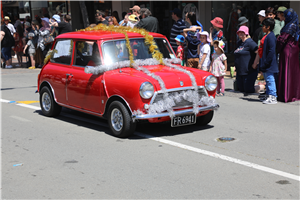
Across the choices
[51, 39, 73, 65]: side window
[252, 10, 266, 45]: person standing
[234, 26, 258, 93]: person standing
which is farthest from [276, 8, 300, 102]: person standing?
[51, 39, 73, 65]: side window

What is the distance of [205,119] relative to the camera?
713 cm

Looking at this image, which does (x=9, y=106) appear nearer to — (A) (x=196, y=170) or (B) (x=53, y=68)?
(B) (x=53, y=68)

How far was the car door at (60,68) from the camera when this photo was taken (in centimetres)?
757

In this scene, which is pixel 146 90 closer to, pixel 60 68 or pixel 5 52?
pixel 60 68

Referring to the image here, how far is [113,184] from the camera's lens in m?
4.63

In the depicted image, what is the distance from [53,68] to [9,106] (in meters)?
2.37

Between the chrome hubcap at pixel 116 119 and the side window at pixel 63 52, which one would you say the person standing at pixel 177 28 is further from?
the chrome hubcap at pixel 116 119

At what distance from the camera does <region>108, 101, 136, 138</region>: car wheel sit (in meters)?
6.28

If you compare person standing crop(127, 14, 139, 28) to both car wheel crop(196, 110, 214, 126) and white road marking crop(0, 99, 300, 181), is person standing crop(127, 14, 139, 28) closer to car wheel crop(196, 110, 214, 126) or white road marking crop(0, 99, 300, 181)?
car wheel crop(196, 110, 214, 126)

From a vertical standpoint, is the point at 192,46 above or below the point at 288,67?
above

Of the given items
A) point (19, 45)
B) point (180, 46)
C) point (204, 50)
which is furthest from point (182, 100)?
point (19, 45)

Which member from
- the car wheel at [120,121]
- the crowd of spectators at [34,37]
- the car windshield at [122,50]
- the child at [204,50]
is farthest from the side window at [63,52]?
the crowd of spectators at [34,37]

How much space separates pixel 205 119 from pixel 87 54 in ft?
7.89

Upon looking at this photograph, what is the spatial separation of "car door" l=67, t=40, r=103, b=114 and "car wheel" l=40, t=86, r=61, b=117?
0.67 metres
